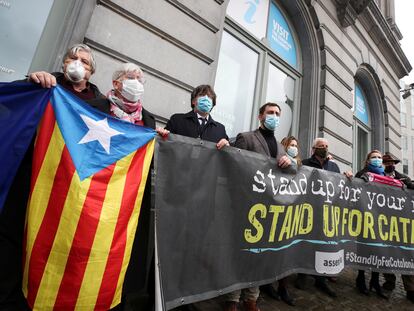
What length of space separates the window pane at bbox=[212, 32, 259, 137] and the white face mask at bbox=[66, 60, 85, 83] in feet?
9.64

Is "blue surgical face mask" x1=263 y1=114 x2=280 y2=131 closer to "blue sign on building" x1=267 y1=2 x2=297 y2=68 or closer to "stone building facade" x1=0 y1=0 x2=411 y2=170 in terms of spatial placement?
"stone building facade" x1=0 y1=0 x2=411 y2=170

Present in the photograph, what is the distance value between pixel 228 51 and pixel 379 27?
714cm

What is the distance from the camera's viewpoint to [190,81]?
4.00 meters

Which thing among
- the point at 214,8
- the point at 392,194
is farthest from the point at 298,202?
the point at 214,8

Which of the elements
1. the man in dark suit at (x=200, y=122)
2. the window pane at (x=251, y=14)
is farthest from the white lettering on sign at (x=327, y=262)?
the window pane at (x=251, y=14)

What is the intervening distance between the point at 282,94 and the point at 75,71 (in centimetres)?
532

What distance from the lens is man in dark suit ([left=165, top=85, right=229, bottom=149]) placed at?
103 inches

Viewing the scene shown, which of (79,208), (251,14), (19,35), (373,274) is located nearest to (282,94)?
(251,14)

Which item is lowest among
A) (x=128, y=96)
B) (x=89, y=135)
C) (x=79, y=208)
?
(x=79, y=208)

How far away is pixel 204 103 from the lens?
265cm

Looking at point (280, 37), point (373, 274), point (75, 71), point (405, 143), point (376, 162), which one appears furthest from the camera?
point (405, 143)

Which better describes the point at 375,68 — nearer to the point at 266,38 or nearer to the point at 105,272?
the point at 266,38

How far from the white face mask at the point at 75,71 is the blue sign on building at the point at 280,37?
206 inches

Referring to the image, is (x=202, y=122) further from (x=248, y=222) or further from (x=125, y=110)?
(x=248, y=222)
